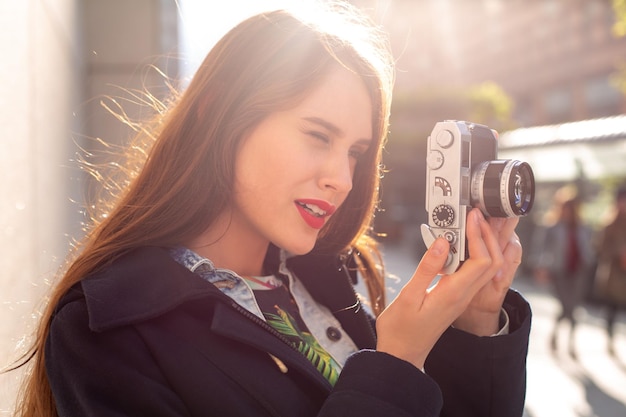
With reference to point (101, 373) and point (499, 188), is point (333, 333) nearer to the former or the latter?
point (499, 188)

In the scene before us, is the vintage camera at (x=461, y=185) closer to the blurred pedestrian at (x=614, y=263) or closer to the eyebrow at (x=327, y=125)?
the eyebrow at (x=327, y=125)

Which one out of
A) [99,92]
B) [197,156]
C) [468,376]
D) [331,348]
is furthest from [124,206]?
[99,92]

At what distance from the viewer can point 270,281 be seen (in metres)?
1.79

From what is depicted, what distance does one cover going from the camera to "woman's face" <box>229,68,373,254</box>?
5.23ft

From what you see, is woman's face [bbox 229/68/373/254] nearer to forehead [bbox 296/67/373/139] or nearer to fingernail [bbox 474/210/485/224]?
forehead [bbox 296/67/373/139]

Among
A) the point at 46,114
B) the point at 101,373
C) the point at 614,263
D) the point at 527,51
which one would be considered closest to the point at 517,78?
the point at 527,51

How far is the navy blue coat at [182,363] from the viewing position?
49.5 inches

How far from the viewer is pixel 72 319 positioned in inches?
51.8

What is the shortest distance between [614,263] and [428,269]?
6.65 meters

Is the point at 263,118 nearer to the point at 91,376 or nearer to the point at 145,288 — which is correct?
the point at 145,288

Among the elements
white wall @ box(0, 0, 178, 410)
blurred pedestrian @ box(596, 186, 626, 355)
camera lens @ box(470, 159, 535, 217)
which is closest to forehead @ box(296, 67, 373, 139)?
camera lens @ box(470, 159, 535, 217)

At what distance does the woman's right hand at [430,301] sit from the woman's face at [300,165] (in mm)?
278

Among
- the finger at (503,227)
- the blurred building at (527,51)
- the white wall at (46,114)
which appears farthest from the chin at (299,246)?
the blurred building at (527,51)

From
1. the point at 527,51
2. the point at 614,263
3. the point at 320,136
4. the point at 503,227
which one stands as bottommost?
the point at 614,263
